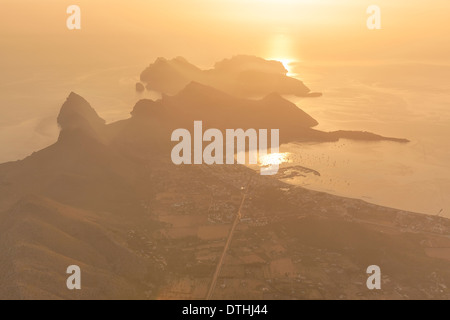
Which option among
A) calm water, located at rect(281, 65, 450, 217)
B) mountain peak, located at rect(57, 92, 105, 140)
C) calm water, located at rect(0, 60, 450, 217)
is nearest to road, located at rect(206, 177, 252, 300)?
calm water, located at rect(0, 60, 450, 217)

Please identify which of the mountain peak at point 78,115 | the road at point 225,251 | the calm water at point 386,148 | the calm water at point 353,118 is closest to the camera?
the road at point 225,251

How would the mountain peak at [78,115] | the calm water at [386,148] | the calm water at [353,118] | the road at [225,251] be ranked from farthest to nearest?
the mountain peak at [78,115] < the calm water at [353,118] < the calm water at [386,148] < the road at [225,251]

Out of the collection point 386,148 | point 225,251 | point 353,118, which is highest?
point 353,118

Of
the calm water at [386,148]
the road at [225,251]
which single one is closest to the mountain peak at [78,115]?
the road at [225,251]

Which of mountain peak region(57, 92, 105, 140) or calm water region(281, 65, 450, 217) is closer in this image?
calm water region(281, 65, 450, 217)

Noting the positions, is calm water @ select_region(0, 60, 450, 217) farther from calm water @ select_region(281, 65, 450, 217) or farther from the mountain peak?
the mountain peak

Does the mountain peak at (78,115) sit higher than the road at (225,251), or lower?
higher

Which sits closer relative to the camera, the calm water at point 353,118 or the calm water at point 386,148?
the calm water at point 386,148

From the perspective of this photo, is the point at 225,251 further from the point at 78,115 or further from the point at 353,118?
the point at 353,118

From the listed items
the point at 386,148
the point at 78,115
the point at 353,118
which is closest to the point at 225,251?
the point at 78,115

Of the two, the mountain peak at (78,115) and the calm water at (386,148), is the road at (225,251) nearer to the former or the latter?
the calm water at (386,148)
